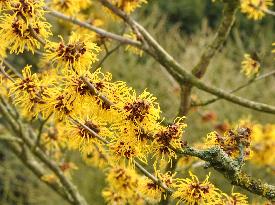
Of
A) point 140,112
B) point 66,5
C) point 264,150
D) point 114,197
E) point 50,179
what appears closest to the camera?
point 140,112

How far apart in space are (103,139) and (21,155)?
174cm

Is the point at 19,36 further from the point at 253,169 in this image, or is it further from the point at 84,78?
the point at 253,169

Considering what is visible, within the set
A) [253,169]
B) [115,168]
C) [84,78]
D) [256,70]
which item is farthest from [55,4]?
[253,169]

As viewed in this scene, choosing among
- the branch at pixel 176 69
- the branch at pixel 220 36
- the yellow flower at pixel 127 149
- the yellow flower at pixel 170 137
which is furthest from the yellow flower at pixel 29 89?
the branch at pixel 220 36

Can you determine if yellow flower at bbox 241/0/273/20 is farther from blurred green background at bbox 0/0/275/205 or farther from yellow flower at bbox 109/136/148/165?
blurred green background at bbox 0/0/275/205

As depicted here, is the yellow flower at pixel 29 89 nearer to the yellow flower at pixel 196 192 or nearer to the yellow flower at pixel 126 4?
the yellow flower at pixel 196 192

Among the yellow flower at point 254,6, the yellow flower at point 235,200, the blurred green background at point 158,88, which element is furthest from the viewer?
the blurred green background at point 158,88

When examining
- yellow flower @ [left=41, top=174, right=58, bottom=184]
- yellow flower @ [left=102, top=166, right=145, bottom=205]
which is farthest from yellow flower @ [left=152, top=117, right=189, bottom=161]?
yellow flower @ [left=41, top=174, right=58, bottom=184]

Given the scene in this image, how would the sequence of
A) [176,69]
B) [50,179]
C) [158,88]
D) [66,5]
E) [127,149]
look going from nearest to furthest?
[127,149] < [176,69] < [66,5] < [50,179] < [158,88]

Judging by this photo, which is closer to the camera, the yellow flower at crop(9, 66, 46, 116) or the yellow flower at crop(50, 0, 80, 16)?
the yellow flower at crop(9, 66, 46, 116)

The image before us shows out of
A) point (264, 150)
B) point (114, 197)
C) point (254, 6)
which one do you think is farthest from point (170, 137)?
point (264, 150)

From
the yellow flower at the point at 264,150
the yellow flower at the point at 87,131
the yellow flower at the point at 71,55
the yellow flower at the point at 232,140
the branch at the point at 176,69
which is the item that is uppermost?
the yellow flower at the point at 264,150

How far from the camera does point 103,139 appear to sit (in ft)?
5.82

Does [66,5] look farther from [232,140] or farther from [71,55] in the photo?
[232,140]
